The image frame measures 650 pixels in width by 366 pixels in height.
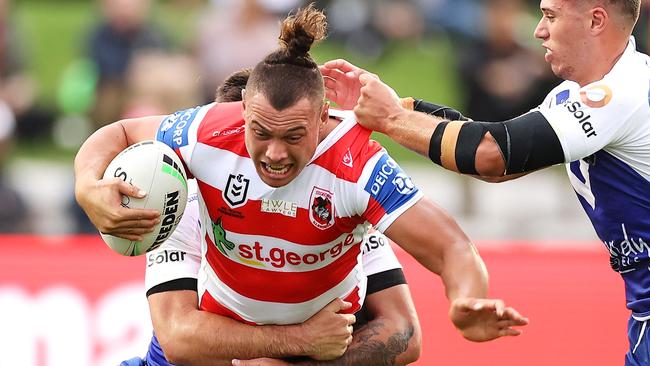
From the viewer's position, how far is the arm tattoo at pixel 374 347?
637cm

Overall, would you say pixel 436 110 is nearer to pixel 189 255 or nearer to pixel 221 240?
pixel 221 240

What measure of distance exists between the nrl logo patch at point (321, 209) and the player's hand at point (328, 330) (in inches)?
21.1

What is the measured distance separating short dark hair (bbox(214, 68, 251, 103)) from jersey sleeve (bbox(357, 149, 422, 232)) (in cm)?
116

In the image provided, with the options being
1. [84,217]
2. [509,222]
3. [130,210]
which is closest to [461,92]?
[509,222]

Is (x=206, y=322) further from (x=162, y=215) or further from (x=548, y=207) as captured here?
(x=548, y=207)

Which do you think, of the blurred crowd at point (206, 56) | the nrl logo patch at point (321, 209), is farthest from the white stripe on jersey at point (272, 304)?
the blurred crowd at point (206, 56)

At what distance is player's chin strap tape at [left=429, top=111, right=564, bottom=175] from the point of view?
5535mm

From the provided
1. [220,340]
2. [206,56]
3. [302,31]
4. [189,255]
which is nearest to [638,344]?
[220,340]

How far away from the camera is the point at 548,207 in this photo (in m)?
12.3

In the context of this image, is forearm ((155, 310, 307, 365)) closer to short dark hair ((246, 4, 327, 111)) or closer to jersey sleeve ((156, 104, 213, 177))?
jersey sleeve ((156, 104, 213, 177))

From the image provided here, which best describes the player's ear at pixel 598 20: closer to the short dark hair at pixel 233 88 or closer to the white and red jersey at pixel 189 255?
the white and red jersey at pixel 189 255

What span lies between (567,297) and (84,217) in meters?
4.75

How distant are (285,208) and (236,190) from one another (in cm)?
26

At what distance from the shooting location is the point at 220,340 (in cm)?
622
